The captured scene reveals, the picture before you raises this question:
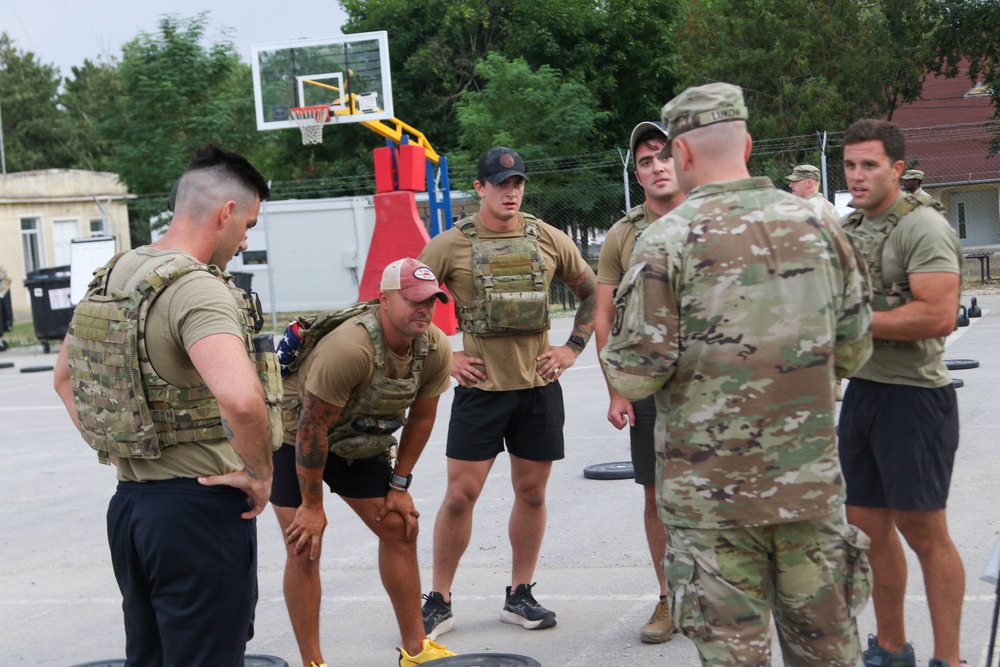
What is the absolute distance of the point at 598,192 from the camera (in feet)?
79.3

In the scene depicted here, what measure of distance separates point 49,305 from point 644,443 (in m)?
19.8

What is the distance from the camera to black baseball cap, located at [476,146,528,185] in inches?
209

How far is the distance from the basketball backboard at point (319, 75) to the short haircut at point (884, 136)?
18.1 metres

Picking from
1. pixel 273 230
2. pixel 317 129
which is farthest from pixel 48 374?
pixel 273 230

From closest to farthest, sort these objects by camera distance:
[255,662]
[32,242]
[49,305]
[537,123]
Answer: [255,662] → [49,305] → [537,123] → [32,242]

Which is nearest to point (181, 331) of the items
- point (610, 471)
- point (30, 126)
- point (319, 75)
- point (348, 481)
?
point (348, 481)

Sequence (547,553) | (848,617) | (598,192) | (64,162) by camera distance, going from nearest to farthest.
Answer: (848,617) < (547,553) < (598,192) < (64,162)

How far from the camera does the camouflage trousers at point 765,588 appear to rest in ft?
9.77

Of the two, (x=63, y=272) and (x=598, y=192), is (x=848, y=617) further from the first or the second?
(x=63, y=272)

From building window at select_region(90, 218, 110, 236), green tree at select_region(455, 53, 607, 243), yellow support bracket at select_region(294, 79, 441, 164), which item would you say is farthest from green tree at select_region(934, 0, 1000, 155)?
building window at select_region(90, 218, 110, 236)

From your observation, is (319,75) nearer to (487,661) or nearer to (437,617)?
(437,617)

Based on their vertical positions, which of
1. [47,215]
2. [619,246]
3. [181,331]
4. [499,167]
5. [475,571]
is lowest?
[475,571]

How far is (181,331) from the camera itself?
3229mm

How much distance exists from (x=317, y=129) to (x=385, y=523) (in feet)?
60.9
